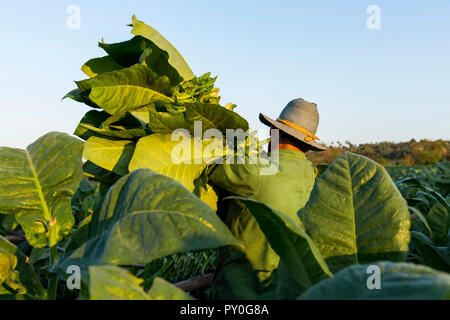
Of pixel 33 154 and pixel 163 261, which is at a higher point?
pixel 33 154

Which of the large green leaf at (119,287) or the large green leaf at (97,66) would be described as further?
the large green leaf at (97,66)

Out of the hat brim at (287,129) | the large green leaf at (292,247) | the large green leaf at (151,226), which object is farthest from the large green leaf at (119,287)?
the hat brim at (287,129)

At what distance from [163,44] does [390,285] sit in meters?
1.08

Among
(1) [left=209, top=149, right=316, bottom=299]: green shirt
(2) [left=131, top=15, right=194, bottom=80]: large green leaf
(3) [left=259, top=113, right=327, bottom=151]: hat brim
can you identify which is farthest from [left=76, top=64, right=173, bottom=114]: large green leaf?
(3) [left=259, top=113, right=327, bottom=151]: hat brim

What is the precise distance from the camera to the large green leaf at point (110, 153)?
1.23 metres

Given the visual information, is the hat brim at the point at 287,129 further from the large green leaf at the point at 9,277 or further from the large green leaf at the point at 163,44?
the large green leaf at the point at 9,277

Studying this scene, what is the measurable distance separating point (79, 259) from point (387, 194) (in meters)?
0.66

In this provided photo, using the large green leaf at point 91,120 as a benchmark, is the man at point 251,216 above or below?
below

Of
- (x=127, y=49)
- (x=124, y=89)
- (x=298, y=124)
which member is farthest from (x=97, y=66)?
(x=298, y=124)

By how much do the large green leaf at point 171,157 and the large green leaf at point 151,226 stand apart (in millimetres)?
358

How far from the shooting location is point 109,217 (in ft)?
2.64

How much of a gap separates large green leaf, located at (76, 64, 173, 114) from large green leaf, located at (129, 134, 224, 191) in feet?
0.56
